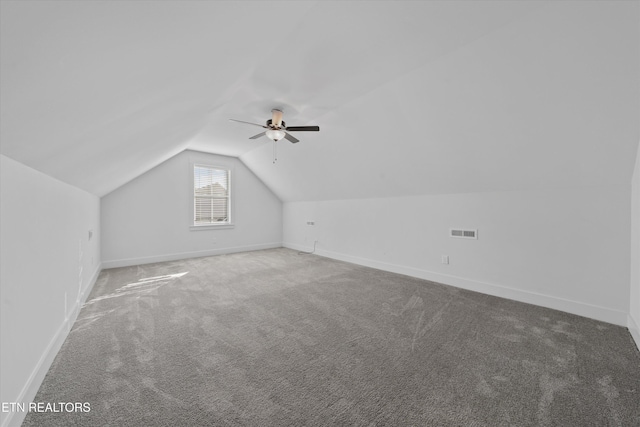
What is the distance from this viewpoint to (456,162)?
3.38 m

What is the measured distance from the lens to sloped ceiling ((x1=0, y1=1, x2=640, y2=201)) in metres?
0.90

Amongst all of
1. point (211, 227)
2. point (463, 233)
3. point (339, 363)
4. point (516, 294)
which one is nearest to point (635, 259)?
point (516, 294)

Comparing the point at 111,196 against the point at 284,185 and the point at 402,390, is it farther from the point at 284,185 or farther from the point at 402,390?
the point at 402,390

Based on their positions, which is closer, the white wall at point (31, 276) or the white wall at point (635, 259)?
the white wall at point (31, 276)

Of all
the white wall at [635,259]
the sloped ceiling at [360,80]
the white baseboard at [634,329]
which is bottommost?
the white baseboard at [634,329]

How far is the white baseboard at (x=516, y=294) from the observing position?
2619 millimetres

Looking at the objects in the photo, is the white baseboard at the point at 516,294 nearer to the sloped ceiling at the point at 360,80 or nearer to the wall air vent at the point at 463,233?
the wall air vent at the point at 463,233

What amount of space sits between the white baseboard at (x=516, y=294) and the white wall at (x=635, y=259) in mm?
174

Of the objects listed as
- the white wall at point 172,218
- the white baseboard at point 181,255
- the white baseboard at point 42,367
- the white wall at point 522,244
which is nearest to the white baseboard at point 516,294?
the white wall at point 522,244

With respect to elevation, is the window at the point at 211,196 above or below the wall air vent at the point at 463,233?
above

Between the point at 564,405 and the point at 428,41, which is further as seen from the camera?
the point at 428,41

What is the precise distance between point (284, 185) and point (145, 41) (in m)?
5.61

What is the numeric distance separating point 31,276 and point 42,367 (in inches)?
26.8

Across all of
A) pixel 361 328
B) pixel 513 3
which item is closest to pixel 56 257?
pixel 361 328
